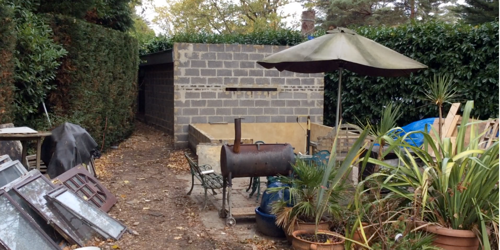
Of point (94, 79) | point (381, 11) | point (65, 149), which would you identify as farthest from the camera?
point (381, 11)

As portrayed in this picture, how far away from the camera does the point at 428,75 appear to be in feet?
33.7

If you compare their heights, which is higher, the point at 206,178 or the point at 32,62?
the point at 32,62

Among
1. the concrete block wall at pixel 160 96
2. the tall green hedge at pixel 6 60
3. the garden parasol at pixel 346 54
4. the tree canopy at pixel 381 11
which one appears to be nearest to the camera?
the garden parasol at pixel 346 54

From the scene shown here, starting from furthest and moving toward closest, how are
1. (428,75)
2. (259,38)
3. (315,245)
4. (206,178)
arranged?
1. (259,38)
2. (428,75)
3. (206,178)
4. (315,245)

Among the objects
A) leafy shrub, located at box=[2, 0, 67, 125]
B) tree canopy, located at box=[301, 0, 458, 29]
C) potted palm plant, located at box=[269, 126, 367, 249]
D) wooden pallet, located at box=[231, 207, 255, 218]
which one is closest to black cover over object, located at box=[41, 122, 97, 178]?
leafy shrub, located at box=[2, 0, 67, 125]

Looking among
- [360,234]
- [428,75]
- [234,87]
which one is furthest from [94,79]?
[360,234]

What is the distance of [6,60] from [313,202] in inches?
182

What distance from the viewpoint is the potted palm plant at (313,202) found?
14.7ft

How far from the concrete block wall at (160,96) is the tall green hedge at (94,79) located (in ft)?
3.24

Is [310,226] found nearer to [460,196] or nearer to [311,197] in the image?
[311,197]

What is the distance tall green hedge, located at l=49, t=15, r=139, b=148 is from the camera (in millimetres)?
8938

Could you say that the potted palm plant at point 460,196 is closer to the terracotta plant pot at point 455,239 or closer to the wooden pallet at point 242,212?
the terracotta plant pot at point 455,239

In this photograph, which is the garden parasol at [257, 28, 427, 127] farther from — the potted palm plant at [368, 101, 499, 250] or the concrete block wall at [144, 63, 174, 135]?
the concrete block wall at [144, 63, 174, 135]

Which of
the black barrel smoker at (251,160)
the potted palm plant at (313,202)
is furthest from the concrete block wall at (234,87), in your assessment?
the potted palm plant at (313,202)
